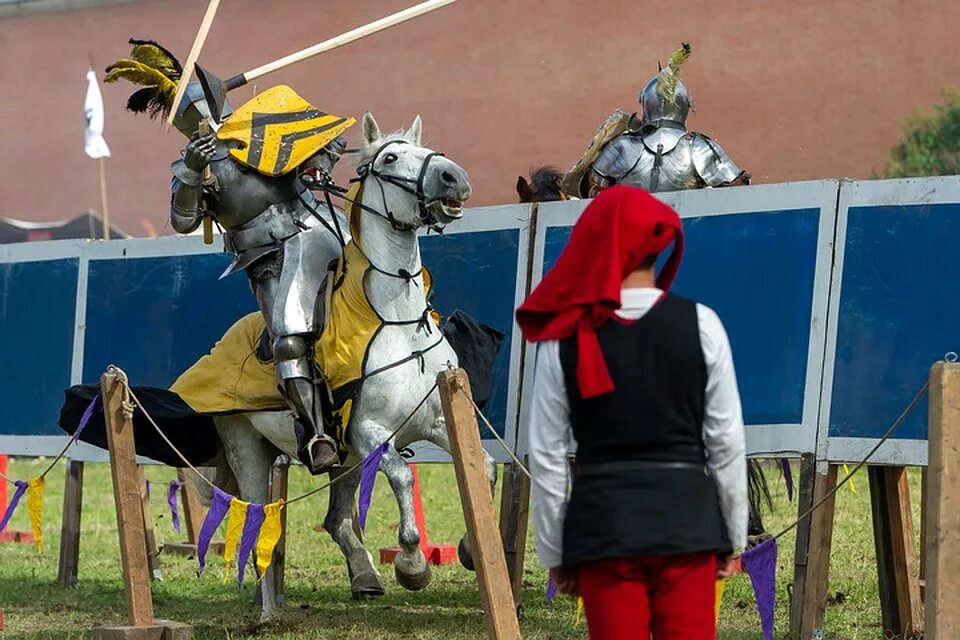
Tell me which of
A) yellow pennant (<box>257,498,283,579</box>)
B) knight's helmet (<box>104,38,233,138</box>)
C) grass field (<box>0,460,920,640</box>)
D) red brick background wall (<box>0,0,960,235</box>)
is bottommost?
grass field (<box>0,460,920,640</box>)

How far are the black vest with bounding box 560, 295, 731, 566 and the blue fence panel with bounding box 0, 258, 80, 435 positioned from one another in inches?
292

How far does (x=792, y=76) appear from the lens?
25.3m

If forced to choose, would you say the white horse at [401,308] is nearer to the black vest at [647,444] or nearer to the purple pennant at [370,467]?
the purple pennant at [370,467]

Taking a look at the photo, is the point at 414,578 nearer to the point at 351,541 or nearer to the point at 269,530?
the point at 269,530

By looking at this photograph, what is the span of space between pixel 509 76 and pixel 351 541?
1872 centimetres

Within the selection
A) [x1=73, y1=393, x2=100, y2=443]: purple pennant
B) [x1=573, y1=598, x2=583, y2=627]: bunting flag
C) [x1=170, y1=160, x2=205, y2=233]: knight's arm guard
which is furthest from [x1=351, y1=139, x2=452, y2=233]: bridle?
[x1=573, y1=598, x2=583, y2=627]: bunting flag

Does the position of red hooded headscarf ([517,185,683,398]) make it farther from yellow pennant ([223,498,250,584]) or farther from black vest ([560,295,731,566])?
yellow pennant ([223,498,250,584])

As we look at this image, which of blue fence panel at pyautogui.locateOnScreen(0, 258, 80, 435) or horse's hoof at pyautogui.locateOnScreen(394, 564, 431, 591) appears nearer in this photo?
horse's hoof at pyautogui.locateOnScreen(394, 564, 431, 591)

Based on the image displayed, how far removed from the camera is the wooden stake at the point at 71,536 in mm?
11008

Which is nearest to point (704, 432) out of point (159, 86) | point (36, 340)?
point (159, 86)

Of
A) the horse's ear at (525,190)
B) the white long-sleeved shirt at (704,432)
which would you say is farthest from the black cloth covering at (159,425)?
the white long-sleeved shirt at (704,432)

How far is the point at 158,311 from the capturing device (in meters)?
10.8

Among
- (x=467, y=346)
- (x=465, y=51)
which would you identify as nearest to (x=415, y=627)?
(x=467, y=346)

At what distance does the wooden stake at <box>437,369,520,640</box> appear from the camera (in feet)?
21.3
